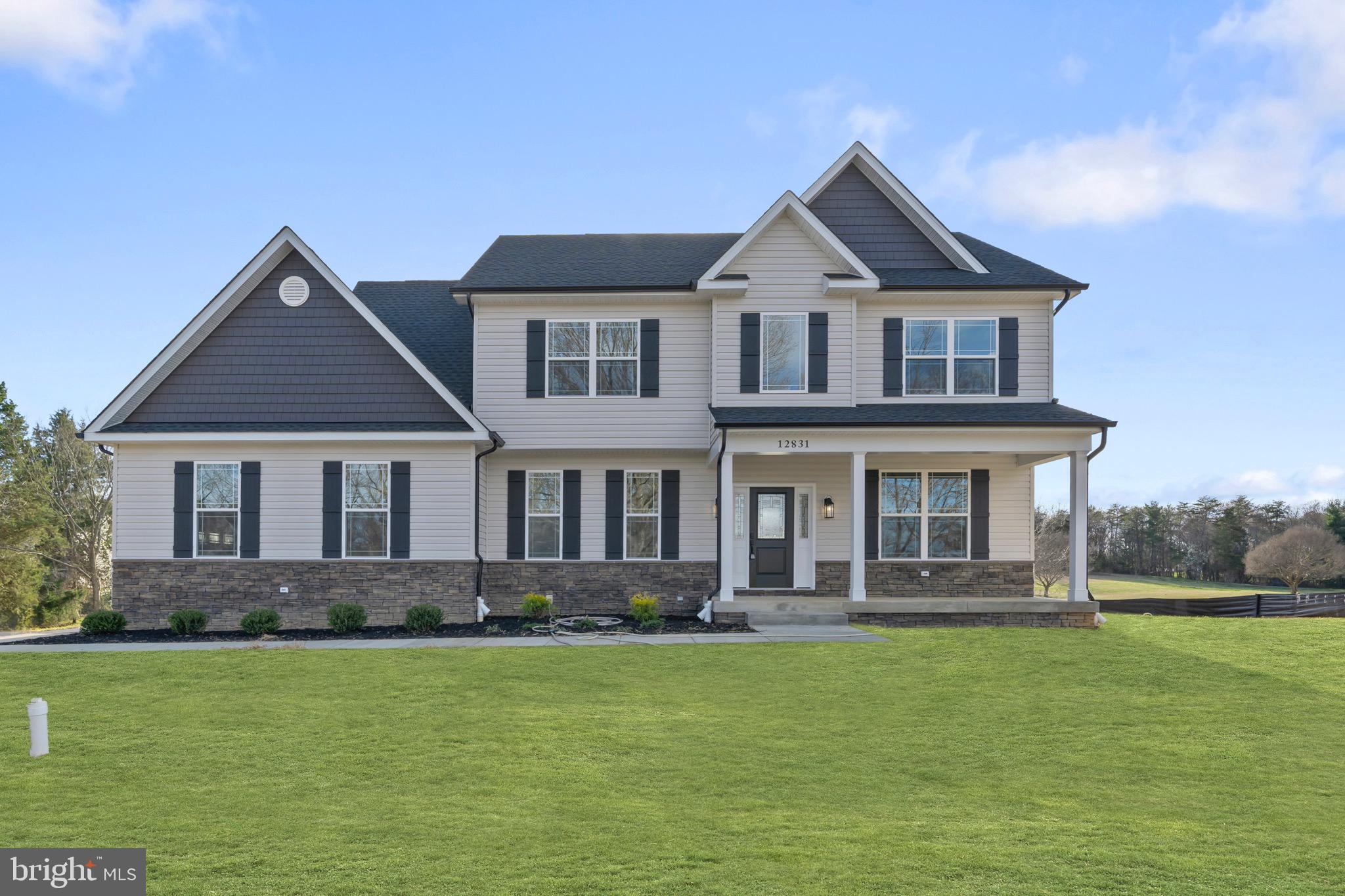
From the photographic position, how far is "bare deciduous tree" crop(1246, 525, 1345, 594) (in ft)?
173

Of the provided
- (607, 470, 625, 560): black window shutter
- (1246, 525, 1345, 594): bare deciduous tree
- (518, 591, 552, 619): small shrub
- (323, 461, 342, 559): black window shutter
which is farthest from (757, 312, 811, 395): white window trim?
(1246, 525, 1345, 594): bare deciduous tree

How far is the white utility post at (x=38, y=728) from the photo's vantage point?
8969 millimetres

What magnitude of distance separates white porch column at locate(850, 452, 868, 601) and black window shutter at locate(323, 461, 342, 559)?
9.67 m

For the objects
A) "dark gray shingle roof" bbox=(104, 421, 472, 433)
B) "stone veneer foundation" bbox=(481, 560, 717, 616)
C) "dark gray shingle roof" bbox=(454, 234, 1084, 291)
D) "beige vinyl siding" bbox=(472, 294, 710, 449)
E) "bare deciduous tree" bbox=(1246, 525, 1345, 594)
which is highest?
"dark gray shingle roof" bbox=(454, 234, 1084, 291)

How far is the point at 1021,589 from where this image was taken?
63.2ft

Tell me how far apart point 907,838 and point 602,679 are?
6.08 metres

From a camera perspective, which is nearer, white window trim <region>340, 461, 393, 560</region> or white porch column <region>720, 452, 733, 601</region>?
white porch column <region>720, 452, 733, 601</region>

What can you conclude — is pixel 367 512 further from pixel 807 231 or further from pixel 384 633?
pixel 807 231

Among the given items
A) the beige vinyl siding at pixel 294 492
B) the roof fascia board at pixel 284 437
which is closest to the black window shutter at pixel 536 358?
the roof fascia board at pixel 284 437

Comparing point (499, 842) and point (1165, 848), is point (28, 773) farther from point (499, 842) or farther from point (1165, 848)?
point (1165, 848)

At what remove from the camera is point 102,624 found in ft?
55.9

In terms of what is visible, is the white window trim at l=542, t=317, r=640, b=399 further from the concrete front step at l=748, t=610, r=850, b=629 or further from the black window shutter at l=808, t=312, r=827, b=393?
the concrete front step at l=748, t=610, r=850, b=629

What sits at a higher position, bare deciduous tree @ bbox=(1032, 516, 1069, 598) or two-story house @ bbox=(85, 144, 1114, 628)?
two-story house @ bbox=(85, 144, 1114, 628)

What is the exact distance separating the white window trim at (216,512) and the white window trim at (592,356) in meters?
6.10
